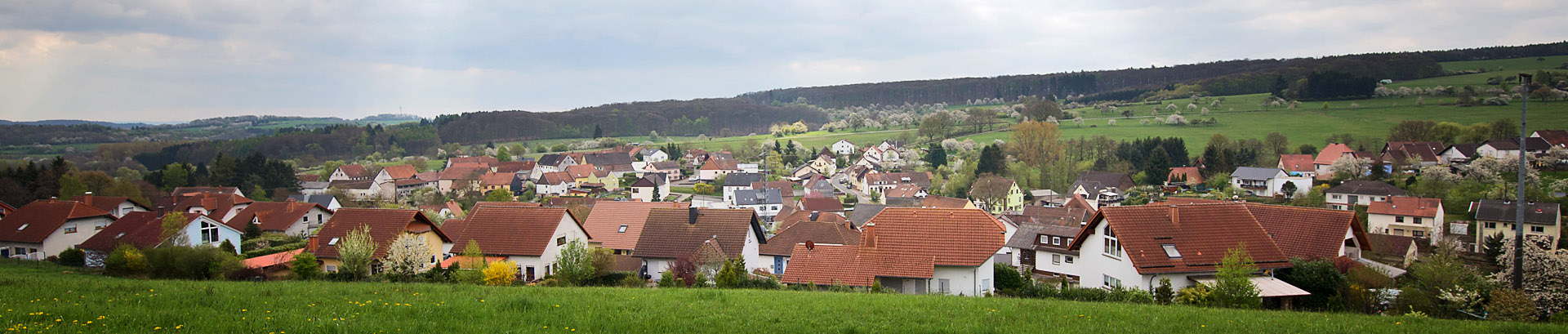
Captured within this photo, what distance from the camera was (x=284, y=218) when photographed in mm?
39250

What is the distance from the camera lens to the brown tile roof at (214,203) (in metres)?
45.2

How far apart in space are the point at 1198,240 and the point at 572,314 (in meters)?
16.9

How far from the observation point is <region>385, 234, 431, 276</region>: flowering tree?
736 inches

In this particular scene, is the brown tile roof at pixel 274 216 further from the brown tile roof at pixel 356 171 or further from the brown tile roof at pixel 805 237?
the brown tile roof at pixel 356 171

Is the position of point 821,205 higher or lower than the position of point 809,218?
lower

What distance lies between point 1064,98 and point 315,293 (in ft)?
590

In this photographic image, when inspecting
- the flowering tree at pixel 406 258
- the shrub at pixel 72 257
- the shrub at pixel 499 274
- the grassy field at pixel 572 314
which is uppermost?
the grassy field at pixel 572 314

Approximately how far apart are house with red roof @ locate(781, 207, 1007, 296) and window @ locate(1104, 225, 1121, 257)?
11.7ft

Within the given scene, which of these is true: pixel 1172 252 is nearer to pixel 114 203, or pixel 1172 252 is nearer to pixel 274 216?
pixel 274 216

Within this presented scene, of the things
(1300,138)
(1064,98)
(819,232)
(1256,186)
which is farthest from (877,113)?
(819,232)

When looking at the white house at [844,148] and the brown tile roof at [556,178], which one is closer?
the brown tile roof at [556,178]

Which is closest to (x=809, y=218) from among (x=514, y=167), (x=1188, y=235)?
(x=1188, y=235)

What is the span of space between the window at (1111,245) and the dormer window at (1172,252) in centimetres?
115

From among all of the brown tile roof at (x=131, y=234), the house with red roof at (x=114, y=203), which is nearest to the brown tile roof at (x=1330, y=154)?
the brown tile roof at (x=131, y=234)
